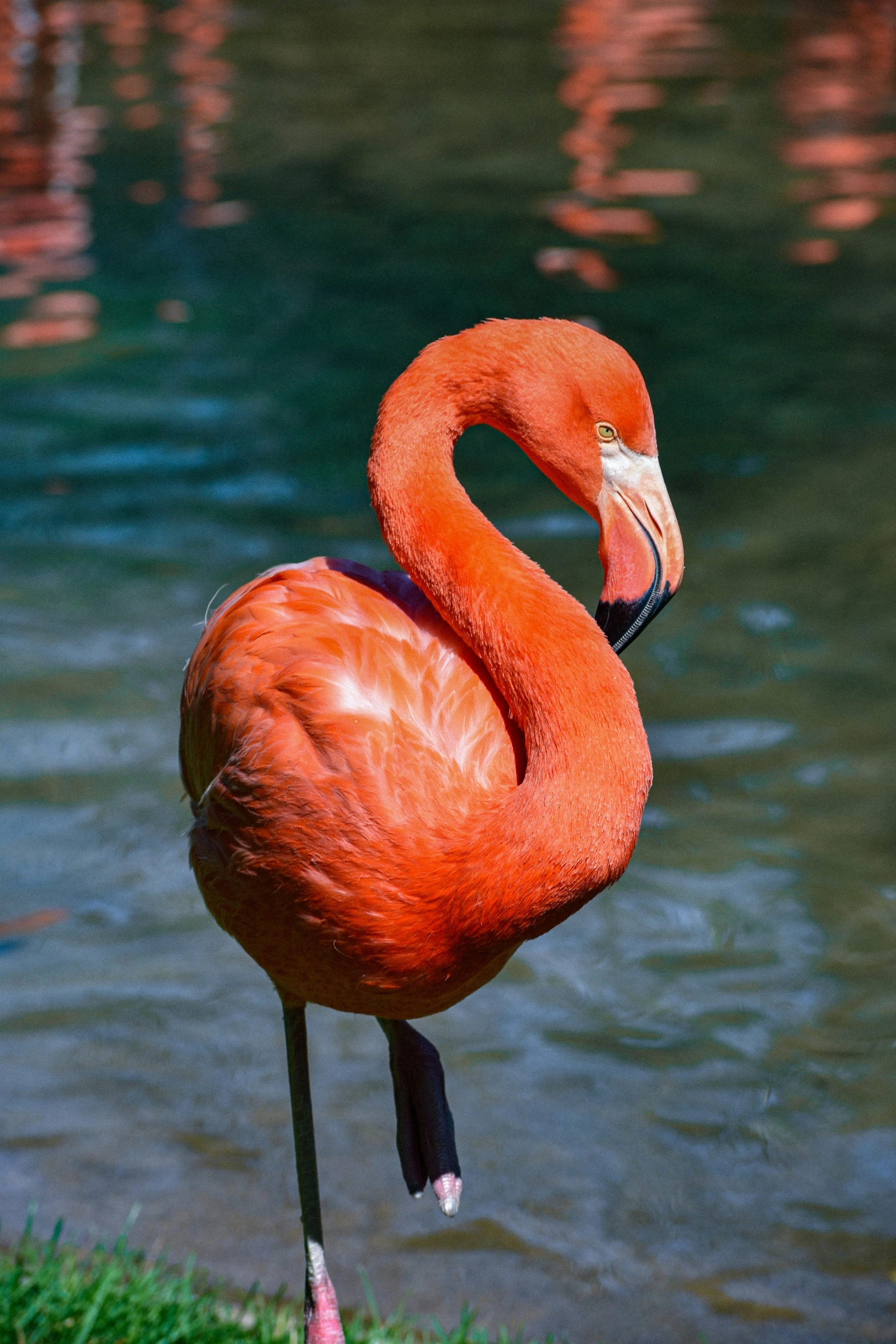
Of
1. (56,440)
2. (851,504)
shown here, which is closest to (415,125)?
(56,440)

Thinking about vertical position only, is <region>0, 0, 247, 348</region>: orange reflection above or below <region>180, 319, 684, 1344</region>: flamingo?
below

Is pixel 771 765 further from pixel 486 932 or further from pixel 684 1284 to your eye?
pixel 486 932

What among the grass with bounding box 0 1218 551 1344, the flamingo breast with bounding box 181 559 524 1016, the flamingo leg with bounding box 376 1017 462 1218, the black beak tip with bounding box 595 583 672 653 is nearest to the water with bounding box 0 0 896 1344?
the grass with bounding box 0 1218 551 1344

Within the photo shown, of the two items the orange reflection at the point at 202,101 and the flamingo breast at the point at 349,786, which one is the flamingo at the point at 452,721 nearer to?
→ the flamingo breast at the point at 349,786

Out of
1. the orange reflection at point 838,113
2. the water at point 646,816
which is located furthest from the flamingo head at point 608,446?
the orange reflection at point 838,113

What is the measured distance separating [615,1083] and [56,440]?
18.9 feet

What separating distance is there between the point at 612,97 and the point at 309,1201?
14.1 m

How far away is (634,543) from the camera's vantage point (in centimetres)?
275

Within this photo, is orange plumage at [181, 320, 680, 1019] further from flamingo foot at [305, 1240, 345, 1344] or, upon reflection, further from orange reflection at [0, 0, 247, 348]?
orange reflection at [0, 0, 247, 348]

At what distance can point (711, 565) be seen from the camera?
720 centimetres

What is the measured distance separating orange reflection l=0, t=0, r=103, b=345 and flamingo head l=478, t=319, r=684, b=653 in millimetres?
7859

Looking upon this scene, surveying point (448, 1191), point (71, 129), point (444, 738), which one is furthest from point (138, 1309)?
point (71, 129)

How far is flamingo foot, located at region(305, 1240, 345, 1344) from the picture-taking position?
10.2 feet

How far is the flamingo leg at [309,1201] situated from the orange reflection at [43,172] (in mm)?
7553
